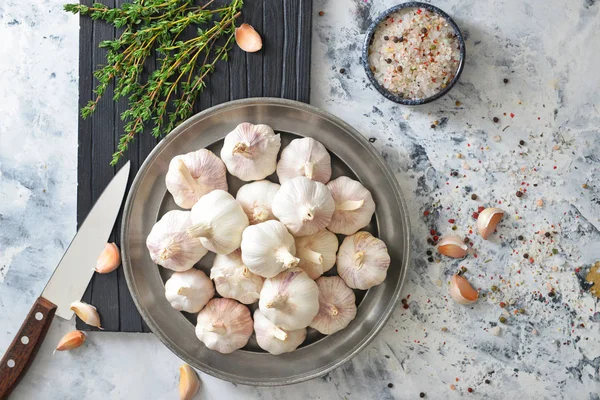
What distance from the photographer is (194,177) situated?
53.6 inches

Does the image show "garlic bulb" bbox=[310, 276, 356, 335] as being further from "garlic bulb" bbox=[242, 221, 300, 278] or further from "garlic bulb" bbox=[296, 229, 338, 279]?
"garlic bulb" bbox=[242, 221, 300, 278]

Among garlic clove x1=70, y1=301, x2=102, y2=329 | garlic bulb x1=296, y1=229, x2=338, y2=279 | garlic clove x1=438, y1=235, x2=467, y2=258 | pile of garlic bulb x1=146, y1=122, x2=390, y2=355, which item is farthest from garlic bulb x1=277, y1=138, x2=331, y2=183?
garlic clove x1=70, y1=301, x2=102, y2=329

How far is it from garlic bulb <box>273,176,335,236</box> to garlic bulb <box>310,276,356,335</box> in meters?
0.16

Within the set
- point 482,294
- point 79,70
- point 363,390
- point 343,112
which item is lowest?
point 363,390

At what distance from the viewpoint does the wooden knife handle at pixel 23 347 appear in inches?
58.8

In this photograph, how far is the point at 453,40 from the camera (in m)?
1.44

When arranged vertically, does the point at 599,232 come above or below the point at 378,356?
above

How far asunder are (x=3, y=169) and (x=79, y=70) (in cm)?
37

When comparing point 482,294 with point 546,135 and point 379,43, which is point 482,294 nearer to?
point 546,135

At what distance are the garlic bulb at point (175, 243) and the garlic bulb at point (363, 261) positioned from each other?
342 millimetres

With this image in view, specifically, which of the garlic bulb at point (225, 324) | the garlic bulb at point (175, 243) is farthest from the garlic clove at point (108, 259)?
the garlic bulb at point (225, 324)

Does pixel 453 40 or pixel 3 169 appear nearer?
pixel 453 40

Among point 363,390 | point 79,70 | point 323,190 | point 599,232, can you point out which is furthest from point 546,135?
point 79,70

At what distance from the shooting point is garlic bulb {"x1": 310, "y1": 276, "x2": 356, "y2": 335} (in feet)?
4.49
